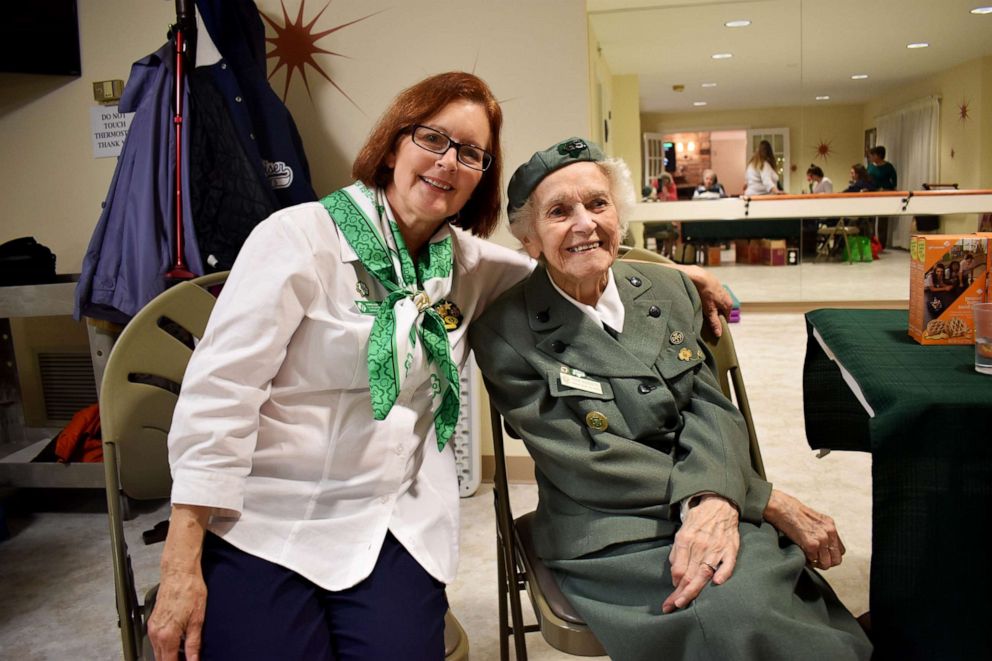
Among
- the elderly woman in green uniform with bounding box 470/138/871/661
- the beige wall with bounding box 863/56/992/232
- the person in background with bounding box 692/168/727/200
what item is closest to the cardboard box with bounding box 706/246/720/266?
the person in background with bounding box 692/168/727/200

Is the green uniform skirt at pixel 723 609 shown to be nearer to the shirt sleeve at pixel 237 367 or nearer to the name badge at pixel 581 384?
the name badge at pixel 581 384

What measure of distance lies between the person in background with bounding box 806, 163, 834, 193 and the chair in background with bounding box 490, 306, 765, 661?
332 centimetres

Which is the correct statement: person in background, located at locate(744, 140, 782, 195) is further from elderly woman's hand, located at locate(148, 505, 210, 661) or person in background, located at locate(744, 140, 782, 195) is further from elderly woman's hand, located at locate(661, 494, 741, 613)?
elderly woman's hand, located at locate(148, 505, 210, 661)

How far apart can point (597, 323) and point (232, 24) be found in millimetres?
1995

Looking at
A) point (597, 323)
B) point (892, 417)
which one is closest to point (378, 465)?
point (597, 323)

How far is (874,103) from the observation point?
4172mm

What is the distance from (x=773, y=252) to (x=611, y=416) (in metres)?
4.55

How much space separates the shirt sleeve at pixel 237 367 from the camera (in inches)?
54.1

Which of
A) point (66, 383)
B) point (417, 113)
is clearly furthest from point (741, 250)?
point (417, 113)

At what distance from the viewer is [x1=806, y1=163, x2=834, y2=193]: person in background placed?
4840mm

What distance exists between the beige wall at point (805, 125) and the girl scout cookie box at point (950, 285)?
3.16 m

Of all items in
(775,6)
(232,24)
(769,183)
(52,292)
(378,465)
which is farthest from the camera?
(769,183)

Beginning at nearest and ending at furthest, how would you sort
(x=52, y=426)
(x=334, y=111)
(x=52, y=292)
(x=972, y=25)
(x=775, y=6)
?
(x=52, y=292)
(x=334, y=111)
(x=52, y=426)
(x=972, y=25)
(x=775, y=6)

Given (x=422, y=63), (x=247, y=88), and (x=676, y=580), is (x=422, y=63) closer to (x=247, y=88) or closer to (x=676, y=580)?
(x=247, y=88)
